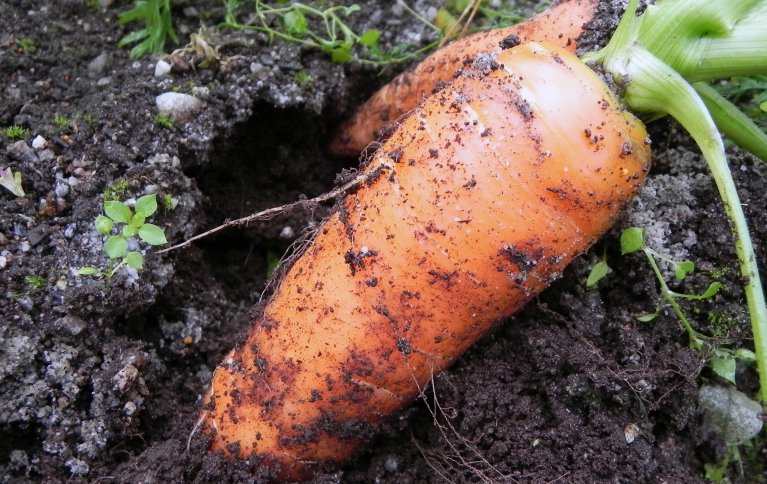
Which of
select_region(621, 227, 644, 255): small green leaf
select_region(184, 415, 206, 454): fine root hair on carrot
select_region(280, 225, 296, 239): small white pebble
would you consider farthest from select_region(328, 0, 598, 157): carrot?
select_region(184, 415, 206, 454): fine root hair on carrot

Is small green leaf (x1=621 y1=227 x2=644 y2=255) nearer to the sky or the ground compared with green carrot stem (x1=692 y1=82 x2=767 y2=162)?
nearer to the ground

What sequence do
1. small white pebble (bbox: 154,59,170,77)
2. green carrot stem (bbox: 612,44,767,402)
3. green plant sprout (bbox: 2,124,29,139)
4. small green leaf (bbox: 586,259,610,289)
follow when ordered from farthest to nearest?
small white pebble (bbox: 154,59,170,77) → green plant sprout (bbox: 2,124,29,139) → small green leaf (bbox: 586,259,610,289) → green carrot stem (bbox: 612,44,767,402)

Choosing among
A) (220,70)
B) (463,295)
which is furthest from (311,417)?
(220,70)

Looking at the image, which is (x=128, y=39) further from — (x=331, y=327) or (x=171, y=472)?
(x=171, y=472)

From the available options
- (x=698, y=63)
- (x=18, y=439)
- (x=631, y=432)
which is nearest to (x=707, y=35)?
(x=698, y=63)

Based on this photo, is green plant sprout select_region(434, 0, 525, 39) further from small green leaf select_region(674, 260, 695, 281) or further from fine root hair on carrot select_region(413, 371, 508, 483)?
fine root hair on carrot select_region(413, 371, 508, 483)

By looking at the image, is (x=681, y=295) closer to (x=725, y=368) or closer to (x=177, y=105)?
(x=725, y=368)
